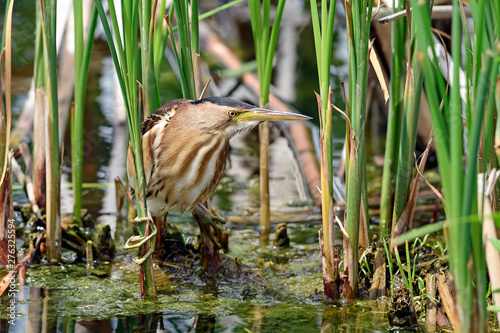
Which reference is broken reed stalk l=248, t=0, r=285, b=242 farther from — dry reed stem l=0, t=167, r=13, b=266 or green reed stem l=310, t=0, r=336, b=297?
dry reed stem l=0, t=167, r=13, b=266

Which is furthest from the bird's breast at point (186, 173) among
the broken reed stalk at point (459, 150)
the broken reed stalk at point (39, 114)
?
Result: the broken reed stalk at point (459, 150)

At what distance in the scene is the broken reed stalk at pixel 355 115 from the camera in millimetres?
1813

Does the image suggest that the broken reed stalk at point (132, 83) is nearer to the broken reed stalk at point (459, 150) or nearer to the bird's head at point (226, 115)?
the bird's head at point (226, 115)

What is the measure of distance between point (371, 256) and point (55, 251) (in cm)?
117

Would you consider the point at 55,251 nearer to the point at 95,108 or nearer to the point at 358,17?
the point at 358,17

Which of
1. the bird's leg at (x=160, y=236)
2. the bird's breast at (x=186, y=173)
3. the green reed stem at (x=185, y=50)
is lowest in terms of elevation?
the bird's leg at (x=160, y=236)

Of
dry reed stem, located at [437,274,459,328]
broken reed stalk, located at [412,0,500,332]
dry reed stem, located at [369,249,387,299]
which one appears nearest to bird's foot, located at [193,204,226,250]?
dry reed stem, located at [369,249,387,299]

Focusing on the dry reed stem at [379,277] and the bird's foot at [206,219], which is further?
the bird's foot at [206,219]

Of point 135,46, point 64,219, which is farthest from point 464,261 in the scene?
point 64,219

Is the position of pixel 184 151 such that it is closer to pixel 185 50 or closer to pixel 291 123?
pixel 185 50

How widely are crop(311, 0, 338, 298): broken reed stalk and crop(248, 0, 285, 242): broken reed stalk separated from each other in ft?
1.15

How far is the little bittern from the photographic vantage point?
6.75 feet

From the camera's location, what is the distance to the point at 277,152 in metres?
3.88

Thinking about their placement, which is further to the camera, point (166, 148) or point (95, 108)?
point (95, 108)
